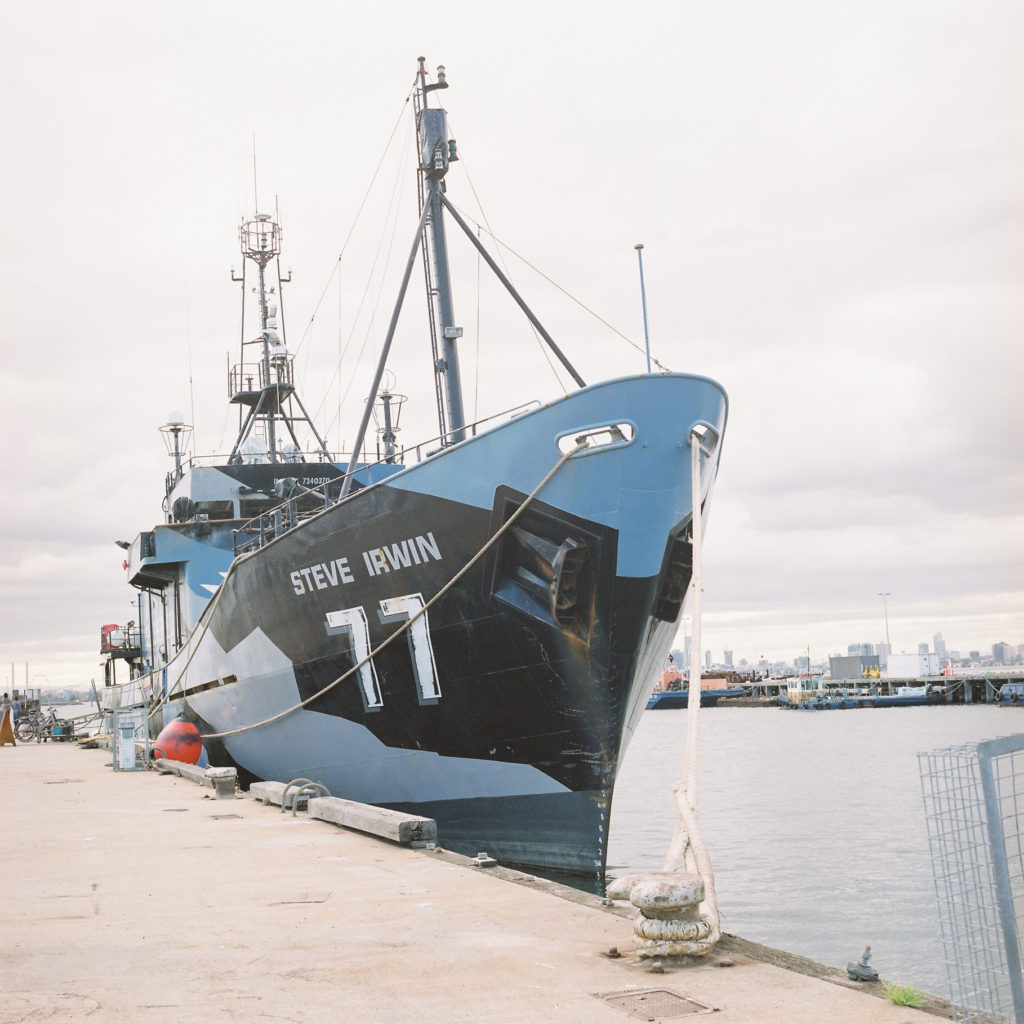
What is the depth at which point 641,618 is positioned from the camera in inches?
407

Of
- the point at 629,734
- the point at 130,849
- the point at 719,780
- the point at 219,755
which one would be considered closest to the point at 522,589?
the point at 629,734

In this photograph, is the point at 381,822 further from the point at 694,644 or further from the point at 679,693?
the point at 679,693

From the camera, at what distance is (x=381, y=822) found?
8883 millimetres

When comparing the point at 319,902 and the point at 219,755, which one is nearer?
the point at 319,902

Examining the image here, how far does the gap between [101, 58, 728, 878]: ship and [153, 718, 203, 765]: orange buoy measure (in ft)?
12.7

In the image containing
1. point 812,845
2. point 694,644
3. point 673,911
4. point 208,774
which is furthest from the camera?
point 812,845

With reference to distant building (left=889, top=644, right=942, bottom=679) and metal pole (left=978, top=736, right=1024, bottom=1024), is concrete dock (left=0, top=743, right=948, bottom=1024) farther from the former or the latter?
distant building (left=889, top=644, right=942, bottom=679)

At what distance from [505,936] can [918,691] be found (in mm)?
97867

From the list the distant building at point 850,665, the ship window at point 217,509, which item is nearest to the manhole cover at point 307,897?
the ship window at point 217,509

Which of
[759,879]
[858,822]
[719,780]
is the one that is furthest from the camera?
[719,780]

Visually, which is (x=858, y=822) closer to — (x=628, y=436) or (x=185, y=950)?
(x=628, y=436)

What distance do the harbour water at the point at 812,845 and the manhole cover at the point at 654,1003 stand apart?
279 centimetres

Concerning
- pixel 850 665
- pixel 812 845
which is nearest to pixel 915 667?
pixel 850 665

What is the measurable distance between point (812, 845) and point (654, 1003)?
587 inches
